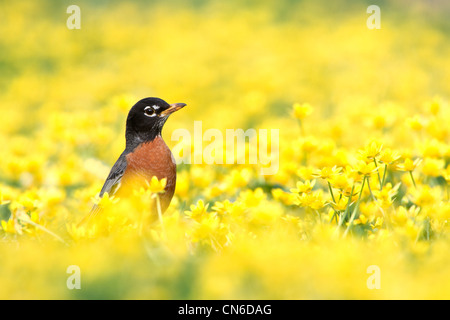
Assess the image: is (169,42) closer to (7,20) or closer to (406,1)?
(7,20)

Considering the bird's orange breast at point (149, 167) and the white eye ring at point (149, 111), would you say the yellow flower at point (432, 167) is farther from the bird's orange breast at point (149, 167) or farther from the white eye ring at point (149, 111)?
the white eye ring at point (149, 111)

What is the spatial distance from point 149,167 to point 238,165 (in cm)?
105

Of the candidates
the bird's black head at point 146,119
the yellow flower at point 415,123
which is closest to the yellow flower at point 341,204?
the bird's black head at point 146,119

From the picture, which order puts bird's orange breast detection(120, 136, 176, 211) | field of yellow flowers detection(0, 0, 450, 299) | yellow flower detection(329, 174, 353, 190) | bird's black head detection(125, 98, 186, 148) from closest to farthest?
1. field of yellow flowers detection(0, 0, 450, 299)
2. yellow flower detection(329, 174, 353, 190)
3. bird's orange breast detection(120, 136, 176, 211)
4. bird's black head detection(125, 98, 186, 148)

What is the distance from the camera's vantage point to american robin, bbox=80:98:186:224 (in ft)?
12.3

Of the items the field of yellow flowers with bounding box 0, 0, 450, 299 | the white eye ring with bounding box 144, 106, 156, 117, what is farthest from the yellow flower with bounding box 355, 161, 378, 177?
the white eye ring with bounding box 144, 106, 156, 117

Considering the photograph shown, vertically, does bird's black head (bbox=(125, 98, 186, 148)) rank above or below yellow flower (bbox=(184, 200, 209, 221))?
above

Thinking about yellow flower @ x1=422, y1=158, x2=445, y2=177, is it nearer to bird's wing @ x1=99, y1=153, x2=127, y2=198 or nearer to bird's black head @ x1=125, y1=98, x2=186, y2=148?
bird's black head @ x1=125, y1=98, x2=186, y2=148

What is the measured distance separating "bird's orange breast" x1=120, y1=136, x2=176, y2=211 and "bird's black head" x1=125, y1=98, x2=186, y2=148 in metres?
0.08

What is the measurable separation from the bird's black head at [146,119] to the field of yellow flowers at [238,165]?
0.52 m

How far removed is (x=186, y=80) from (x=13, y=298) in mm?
7766

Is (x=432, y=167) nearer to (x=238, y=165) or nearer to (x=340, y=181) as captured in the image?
(x=340, y=181)

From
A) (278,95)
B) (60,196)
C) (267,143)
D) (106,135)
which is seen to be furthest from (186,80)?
(60,196)

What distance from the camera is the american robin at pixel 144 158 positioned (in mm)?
3736
